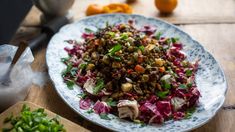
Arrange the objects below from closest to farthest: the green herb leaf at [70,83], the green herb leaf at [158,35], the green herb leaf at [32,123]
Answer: the green herb leaf at [32,123]
the green herb leaf at [70,83]
the green herb leaf at [158,35]

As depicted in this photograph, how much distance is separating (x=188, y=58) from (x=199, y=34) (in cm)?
22

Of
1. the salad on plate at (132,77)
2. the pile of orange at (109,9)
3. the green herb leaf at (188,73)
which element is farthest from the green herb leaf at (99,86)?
the pile of orange at (109,9)

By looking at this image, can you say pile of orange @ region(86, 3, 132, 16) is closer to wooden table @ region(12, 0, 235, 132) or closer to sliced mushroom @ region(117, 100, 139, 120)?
wooden table @ region(12, 0, 235, 132)

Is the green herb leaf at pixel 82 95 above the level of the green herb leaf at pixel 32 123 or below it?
below

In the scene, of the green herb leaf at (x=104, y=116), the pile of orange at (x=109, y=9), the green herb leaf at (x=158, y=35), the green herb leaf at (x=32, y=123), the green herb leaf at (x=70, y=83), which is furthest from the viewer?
the pile of orange at (x=109, y=9)

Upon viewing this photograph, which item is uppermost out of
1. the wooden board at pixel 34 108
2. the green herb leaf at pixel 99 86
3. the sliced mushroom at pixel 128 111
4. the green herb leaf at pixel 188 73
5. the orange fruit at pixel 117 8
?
the green herb leaf at pixel 188 73

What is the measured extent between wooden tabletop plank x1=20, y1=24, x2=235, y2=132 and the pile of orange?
0.22 metres

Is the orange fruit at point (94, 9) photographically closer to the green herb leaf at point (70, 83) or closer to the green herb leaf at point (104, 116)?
the green herb leaf at point (70, 83)

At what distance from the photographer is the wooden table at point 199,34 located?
3.70 feet

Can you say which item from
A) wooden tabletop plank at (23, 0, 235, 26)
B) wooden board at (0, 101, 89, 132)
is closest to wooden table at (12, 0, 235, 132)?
wooden tabletop plank at (23, 0, 235, 26)

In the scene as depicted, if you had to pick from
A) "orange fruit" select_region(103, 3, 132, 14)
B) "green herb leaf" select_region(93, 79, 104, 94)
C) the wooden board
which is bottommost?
the wooden board

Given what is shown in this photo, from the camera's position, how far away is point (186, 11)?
164cm

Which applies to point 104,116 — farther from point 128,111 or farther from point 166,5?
point 166,5

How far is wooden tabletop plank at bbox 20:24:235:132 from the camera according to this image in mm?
1109
